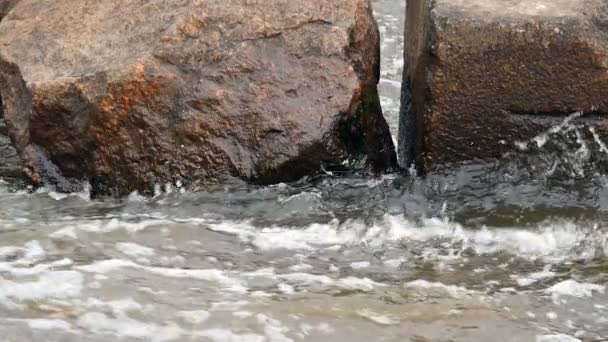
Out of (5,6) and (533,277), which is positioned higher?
(5,6)

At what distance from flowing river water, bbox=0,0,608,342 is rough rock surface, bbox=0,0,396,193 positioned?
13 cm

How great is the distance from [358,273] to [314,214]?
67 cm

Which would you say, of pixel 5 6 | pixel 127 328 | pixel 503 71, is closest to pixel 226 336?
pixel 127 328

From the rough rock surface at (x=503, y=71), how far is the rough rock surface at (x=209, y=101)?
1.29 ft

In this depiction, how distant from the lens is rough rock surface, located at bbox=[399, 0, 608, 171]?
4.22 metres

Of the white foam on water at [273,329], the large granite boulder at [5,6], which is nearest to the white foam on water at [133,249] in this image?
the white foam on water at [273,329]

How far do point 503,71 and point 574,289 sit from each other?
1162mm

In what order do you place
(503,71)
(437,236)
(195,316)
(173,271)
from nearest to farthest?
(195,316) < (173,271) < (437,236) < (503,71)

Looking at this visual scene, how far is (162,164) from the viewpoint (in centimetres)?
446

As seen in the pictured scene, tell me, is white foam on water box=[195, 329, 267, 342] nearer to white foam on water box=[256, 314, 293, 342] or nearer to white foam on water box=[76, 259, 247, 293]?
white foam on water box=[256, 314, 293, 342]

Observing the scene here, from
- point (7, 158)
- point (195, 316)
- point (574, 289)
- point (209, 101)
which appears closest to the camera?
point (195, 316)

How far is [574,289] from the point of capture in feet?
11.5

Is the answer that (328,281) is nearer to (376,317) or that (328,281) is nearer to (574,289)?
(376,317)

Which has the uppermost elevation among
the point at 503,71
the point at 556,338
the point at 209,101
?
the point at 503,71
